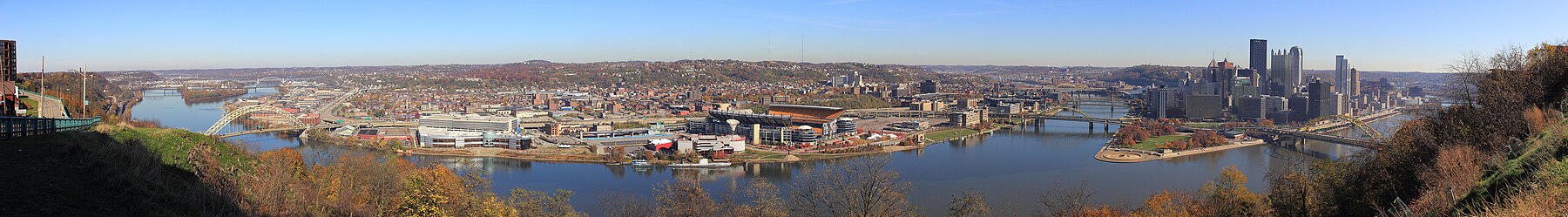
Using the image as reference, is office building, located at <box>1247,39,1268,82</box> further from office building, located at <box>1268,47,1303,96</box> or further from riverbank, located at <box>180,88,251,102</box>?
riverbank, located at <box>180,88,251,102</box>

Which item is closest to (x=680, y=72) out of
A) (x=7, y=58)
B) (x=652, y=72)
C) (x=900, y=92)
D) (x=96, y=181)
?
(x=652, y=72)

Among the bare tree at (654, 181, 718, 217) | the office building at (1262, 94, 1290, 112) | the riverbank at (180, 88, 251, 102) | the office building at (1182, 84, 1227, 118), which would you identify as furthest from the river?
the riverbank at (180, 88, 251, 102)

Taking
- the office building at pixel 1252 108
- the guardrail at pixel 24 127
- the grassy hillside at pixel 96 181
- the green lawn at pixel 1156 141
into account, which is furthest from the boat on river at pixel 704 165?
the office building at pixel 1252 108

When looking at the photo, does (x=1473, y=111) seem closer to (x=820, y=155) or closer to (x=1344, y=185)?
(x=1344, y=185)

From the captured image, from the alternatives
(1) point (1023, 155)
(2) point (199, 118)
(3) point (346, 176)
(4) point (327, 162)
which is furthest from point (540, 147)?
(2) point (199, 118)

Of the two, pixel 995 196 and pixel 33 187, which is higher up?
pixel 33 187

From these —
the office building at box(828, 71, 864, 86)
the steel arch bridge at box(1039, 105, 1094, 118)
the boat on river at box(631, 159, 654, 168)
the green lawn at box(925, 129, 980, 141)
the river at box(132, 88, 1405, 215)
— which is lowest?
the river at box(132, 88, 1405, 215)

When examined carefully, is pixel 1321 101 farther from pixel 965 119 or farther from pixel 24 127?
pixel 24 127
